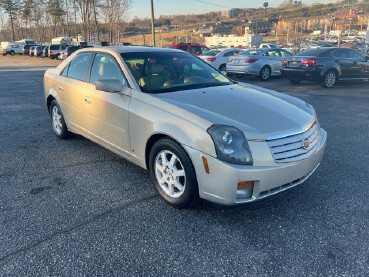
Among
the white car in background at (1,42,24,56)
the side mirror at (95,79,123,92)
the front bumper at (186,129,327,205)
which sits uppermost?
the white car in background at (1,42,24,56)

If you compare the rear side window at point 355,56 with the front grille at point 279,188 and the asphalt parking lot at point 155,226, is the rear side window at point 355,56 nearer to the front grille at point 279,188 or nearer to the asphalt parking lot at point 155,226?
the asphalt parking lot at point 155,226

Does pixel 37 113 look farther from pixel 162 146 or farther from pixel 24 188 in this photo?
pixel 162 146

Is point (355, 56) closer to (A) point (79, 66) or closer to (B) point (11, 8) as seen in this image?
(A) point (79, 66)

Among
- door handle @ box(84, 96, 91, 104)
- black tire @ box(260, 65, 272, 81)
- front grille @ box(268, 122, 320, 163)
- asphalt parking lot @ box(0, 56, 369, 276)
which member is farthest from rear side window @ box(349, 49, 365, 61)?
door handle @ box(84, 96, 91, 104)

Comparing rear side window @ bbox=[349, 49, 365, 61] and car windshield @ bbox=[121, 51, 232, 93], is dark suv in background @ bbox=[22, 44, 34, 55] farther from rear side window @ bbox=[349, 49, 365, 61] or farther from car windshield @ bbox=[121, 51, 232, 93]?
car windshield @ bbox=[121, 51, 232, 93]

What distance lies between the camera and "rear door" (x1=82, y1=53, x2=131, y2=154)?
3611 millimetres

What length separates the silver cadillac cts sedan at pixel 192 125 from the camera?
8.81ft

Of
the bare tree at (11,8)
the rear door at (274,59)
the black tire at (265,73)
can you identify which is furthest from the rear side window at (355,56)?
the bare tree at (11,8)

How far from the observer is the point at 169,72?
4.02m

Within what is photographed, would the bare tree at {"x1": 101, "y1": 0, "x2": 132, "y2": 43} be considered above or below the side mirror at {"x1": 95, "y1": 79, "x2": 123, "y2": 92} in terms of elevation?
above

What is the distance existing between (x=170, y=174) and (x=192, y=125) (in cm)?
59

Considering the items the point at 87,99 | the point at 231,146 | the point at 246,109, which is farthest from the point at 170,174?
the point at 87,99

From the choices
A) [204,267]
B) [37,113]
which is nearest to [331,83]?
[37,113]

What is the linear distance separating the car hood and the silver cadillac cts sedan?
0.03 ft
